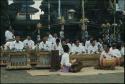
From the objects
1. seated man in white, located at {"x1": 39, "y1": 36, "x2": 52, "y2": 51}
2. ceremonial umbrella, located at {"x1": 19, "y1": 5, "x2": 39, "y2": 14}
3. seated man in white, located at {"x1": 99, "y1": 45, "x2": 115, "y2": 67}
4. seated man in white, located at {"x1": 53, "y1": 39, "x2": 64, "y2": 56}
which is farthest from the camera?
ceremonial umbrella, located at {"x1": 19, "y1": 5, "x2": 39, "y2": 14}

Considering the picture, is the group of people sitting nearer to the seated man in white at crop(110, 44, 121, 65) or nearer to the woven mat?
the seated man in white at crop(110, 44, 121, 65)

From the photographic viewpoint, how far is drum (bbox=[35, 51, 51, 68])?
2167cm

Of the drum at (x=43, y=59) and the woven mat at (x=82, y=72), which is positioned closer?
the woven mat at (x=82, y=72)

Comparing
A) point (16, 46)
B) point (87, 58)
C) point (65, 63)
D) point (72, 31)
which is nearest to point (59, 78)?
point (65, 63)

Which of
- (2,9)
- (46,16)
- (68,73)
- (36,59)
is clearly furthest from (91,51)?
(46,16)

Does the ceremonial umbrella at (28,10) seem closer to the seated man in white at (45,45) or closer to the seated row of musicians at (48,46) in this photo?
the seated row of musicians at (48,46)

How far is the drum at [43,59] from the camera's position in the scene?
21.7m

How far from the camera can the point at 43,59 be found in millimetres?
21875

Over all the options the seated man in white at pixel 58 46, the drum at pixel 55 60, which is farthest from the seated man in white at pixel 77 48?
the drum at pixel 55 60

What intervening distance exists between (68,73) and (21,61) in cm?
287

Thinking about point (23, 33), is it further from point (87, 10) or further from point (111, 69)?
point (111, 69)

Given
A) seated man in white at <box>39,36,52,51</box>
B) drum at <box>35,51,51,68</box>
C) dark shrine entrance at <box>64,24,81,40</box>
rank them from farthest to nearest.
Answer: dark shrine entrance at <box>64,24,81,40</box> → seated man in white at <box>39,36,52,51</box> → drum at <box>35,51,51,68</box>

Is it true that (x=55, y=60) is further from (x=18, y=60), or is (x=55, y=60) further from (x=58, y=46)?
(x=58, y=46)

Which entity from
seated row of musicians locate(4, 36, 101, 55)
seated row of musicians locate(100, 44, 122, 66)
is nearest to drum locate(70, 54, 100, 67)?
seated row of musicians locate(100, 44, 122, 66)
